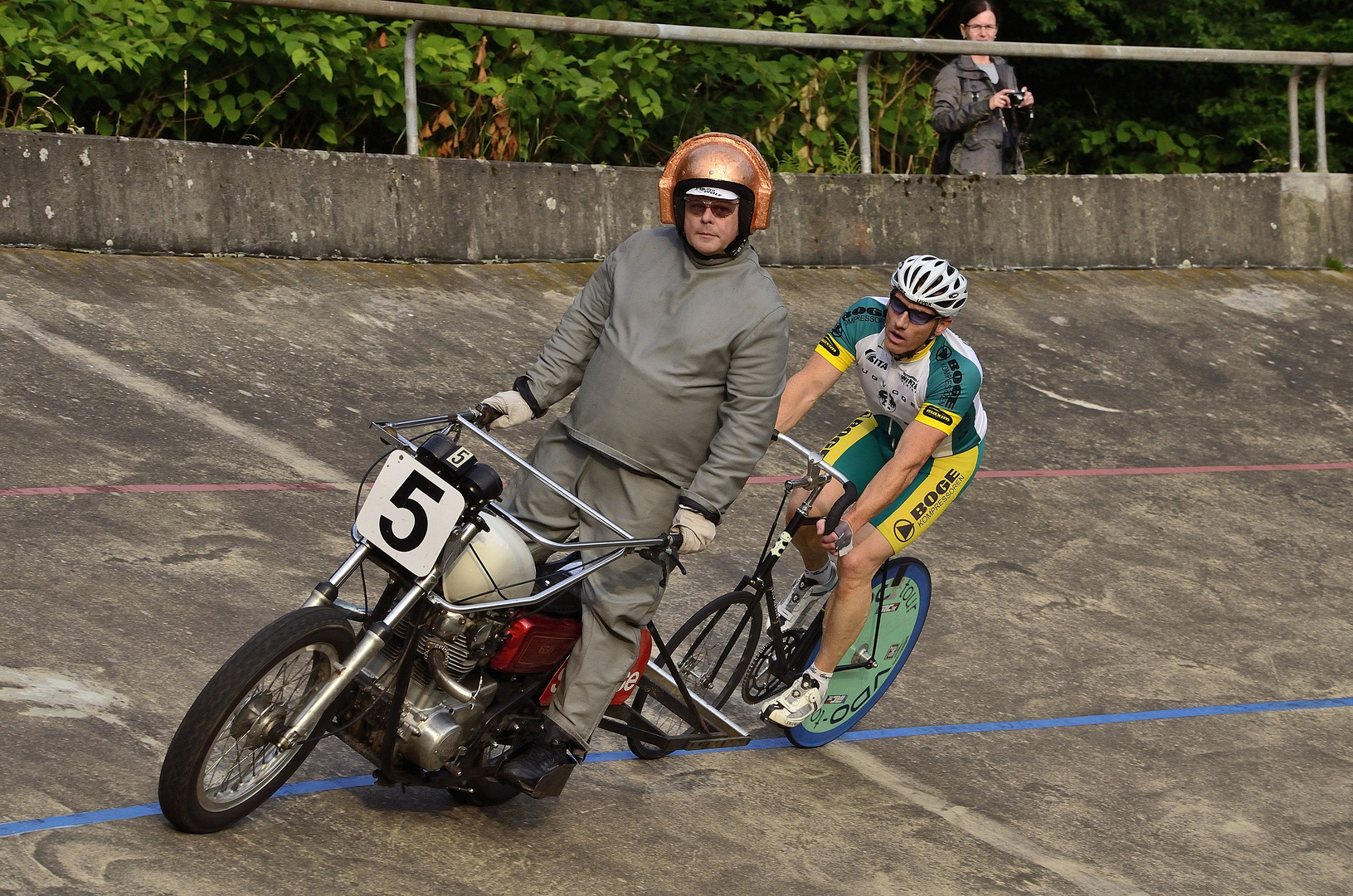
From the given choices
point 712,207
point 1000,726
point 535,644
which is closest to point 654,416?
point 712,207

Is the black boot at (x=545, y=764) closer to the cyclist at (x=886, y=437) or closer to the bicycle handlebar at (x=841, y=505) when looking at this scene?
the bicycle handlebar at (x=841, y=505)


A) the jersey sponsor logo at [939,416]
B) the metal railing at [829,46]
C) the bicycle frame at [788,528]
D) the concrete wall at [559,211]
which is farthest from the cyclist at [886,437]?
the metal railing at [829,46]

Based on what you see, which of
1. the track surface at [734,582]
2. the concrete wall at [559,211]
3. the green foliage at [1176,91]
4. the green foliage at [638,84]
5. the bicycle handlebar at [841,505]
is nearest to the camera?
the track surface at [734,582]

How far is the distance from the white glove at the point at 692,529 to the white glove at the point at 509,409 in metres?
0.57

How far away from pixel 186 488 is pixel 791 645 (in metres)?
2.86

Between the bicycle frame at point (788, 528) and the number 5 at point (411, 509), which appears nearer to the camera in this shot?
the number 5 at point (411, 509)

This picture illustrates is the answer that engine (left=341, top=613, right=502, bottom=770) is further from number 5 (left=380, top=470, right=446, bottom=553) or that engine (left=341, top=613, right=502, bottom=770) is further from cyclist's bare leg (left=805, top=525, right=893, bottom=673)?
cyclist's bare leg (left=805, top=525, right=893, bottom=673)

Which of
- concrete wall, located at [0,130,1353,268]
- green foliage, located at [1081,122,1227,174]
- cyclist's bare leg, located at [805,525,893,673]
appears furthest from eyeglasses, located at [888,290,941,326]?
green foliage, located at [1081,122,1227,174]

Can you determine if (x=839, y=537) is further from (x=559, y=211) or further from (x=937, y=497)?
(x=559, y=211)

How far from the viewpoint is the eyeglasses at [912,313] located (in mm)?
5762

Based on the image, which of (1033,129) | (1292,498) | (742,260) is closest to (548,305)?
(1292,498)

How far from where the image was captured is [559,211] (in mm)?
10930

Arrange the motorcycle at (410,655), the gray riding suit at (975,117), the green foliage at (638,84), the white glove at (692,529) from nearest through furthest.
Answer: the motorcycle at (410,655)
the white glove at (692,529)
the green foliage at (638,84)
the gray riding suit at (975,117)

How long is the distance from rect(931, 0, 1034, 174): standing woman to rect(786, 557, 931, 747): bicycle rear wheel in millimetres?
6151
